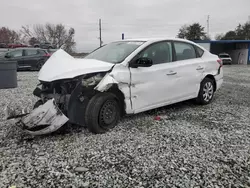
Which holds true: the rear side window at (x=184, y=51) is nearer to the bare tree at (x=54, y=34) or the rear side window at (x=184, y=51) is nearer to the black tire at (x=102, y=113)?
the black tire at (x=102, y=113)

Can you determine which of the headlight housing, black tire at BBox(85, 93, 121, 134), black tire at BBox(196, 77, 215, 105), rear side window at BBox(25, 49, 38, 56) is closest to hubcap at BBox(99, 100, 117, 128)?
black tire at BBox(85, 93, 121, 134)

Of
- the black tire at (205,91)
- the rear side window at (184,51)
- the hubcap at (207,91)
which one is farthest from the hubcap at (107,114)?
the hubcap at (207,91)

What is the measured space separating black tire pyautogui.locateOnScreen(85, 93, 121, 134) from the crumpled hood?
45cm

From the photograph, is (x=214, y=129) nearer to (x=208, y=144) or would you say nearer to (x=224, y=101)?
(x=208, y=144)

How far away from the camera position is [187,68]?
202 inches

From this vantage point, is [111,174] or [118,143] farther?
[118,143]

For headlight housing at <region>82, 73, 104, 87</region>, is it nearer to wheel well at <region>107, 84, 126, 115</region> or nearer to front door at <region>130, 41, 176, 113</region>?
wheel well at <region>107, 84, 126, 115</region>

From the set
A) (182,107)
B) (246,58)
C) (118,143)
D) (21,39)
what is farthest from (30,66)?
(21,39)

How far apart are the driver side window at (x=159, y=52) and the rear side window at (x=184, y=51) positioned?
0.24m

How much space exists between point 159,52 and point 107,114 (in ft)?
5.70

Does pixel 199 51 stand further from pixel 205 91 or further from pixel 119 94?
pixel 119 94

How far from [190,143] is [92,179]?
1650mm

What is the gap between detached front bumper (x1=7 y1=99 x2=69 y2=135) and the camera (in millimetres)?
3520

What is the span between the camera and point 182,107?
567 cm
